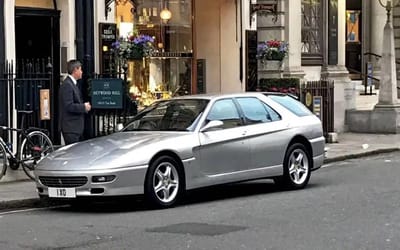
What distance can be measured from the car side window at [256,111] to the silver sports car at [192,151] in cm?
2

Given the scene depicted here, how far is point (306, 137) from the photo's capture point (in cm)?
1259

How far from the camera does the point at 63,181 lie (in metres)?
10.1

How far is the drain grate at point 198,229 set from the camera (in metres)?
8.73

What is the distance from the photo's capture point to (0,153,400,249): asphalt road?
26.8 ft

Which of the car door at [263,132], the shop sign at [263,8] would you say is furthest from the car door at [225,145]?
the shop sign at [263,8]

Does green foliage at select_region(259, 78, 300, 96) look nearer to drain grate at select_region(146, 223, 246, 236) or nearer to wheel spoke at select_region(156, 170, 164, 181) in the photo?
wheel spoke at select_region(156, 170, 164, 181)

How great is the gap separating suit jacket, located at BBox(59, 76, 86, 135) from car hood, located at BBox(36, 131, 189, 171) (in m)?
1.21

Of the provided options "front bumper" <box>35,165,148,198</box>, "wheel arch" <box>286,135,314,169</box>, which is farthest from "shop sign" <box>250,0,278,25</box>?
"front bumper" <box>35,165,148,198</box>

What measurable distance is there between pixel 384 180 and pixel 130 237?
627cm

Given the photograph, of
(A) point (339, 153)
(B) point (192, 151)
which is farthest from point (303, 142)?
(A) point (339, 153)

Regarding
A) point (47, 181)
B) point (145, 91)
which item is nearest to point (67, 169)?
point (47, 181)

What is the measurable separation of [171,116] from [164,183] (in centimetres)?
135

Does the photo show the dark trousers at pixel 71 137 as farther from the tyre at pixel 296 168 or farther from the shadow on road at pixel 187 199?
the tyre at pixel 296 168

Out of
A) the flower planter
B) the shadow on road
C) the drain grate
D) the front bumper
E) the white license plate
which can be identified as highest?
the flower planter
